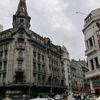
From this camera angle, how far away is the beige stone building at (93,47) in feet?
83.5

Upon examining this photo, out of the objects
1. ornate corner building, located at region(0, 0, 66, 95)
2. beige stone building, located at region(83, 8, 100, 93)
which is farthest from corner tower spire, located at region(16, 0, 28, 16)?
beige stone building, located at region(83, 8, 100, 93)

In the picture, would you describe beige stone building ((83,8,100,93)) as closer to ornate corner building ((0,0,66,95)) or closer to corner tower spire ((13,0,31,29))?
ornate corner building ((0,0,66,95))

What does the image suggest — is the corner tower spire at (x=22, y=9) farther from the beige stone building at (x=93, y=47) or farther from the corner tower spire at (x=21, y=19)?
the beige stone building at (x=93, y=47)

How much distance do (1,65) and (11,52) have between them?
15.2ft

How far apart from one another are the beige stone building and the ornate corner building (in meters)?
18.5

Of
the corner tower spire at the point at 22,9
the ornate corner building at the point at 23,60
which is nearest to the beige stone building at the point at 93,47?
the ornate corner building at the point at 23,60

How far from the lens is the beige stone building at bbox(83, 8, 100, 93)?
25453 mm

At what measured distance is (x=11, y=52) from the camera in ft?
142

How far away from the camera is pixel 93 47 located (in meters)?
26.4

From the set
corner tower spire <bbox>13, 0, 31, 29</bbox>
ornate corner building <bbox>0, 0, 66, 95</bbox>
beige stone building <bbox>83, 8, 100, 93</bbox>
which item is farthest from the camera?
corner tower spire <bbox>13, 0, 31, 29</bbox>

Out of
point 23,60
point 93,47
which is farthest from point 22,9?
point 93,47

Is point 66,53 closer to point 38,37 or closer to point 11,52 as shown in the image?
point 38,37

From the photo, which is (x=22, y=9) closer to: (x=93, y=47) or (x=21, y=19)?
(x=21, y=19)

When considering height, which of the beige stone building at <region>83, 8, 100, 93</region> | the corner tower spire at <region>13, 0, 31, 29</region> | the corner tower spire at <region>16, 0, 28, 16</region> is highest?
the corner tower spire at <region>16, 0, 28, 16</region>
